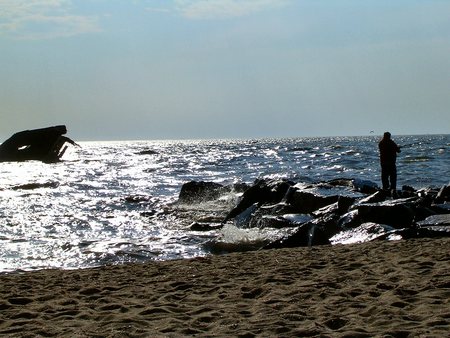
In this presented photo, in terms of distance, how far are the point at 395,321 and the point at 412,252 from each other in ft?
12.1

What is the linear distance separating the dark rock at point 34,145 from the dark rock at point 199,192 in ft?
121

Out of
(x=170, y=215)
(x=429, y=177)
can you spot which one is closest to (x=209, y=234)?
(x=170, y=215)

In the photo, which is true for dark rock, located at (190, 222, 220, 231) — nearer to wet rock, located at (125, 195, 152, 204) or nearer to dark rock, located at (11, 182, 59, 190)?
wet rock, located at (125, 195, 152, 204)

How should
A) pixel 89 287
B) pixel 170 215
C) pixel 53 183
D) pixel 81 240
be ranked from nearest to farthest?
pixel 89 287 < pixel 81 240 < pixel 170 215 < pixel 53 183

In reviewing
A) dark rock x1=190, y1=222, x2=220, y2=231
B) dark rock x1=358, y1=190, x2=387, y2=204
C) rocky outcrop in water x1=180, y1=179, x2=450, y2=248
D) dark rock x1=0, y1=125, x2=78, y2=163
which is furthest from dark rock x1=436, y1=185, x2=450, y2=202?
dark rock x1=0, y1=125, x2=78, y2=163

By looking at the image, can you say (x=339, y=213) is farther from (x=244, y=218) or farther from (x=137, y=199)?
(x=137, y=199)

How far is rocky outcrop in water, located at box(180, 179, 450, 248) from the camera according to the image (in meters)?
11.1

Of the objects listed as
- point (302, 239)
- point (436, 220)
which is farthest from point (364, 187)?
point (302, 239)

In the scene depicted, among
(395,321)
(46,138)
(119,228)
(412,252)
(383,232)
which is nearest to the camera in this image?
(395,321)

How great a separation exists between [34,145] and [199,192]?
130 feet

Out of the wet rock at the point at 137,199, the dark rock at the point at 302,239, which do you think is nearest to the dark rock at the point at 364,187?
the dark rock at the point at 302,239

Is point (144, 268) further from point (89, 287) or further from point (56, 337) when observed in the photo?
point (56, 337)

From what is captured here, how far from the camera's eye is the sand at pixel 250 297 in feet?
17.1

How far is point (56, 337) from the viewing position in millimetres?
5223
